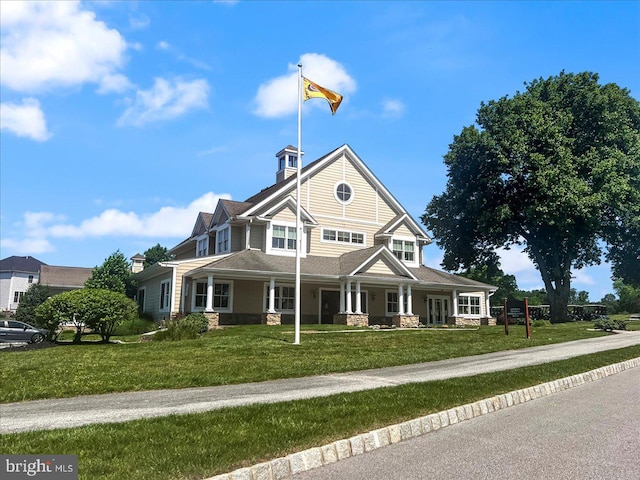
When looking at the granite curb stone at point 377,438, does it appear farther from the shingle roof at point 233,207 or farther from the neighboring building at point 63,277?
the neighboring building at point 63,277

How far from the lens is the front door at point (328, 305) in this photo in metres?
31.0

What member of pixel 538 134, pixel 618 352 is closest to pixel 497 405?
pixel 618 352

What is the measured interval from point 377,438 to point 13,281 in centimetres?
7233

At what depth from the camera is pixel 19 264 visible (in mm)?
67688

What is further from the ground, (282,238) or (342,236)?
(342,236)

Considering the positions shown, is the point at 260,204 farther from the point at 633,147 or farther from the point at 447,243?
the point at 633,147

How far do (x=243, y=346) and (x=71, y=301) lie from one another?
24.9ft

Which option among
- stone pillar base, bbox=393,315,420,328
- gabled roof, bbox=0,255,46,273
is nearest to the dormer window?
stone pillar base, bbox=393,315,420,328

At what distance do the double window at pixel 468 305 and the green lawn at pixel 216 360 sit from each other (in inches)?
612

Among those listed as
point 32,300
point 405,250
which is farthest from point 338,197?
point 32,300

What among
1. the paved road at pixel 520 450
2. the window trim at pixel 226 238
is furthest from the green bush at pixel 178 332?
the paved road at pixel 520 450

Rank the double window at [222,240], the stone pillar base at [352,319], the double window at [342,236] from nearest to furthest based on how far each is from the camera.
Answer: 1. the stone pillar base at [352,319]
2. the double window at [222,240]
3. the double window at [342,236]

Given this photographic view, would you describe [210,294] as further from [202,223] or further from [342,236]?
[202,223]

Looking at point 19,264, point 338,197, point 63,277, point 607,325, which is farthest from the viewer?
point 19,264
